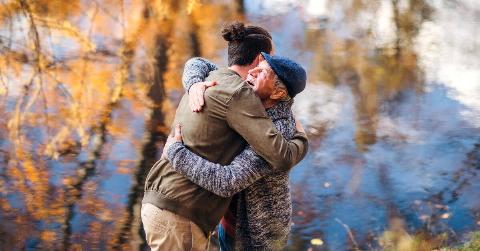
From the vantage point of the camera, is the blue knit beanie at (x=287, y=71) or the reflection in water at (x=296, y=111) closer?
the blue knit beanie at (x=287, y=71)

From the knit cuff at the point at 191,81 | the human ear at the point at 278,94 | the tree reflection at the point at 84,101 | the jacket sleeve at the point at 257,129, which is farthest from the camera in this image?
the tree reflection at the point at 84,101

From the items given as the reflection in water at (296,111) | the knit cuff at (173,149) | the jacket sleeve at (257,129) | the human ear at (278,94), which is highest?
the human ear at (278,94)

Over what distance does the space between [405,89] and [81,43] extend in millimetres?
3019

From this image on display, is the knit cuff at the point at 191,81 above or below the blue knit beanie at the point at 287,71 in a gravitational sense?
below

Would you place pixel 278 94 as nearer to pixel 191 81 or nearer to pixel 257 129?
pixel 257 129

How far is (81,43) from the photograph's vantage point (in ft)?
19.1

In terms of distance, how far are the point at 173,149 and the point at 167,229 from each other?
0.28m

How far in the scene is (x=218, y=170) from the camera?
6.93 ft

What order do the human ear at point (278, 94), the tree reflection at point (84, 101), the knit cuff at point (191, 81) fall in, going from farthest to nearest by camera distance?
the tree reflection at point (84, 101) → the knit cuff at point (191, 81) → the human ear at point (278, 94)

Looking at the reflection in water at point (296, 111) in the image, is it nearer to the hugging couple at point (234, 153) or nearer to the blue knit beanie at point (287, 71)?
the hugging couple at point (234, 153)

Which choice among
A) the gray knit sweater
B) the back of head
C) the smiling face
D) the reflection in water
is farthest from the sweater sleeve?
the reflection in water

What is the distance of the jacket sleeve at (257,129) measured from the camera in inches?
80.2

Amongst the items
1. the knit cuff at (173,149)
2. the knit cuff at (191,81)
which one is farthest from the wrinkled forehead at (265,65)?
the knit cuff at (173,149)

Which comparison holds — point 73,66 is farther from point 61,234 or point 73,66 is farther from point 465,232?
point 465,232
